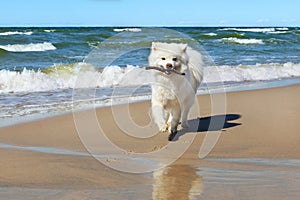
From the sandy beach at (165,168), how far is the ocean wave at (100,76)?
3.72 m

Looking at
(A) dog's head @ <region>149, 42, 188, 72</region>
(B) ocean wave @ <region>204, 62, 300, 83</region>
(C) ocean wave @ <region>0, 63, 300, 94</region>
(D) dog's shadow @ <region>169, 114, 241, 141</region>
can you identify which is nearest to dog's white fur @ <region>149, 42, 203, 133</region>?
(A) dog's head @ <region>149, 42, 188, 72</region>

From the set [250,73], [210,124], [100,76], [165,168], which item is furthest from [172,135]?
[250,73]

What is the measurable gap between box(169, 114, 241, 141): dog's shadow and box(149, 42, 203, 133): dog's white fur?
5.8 inches

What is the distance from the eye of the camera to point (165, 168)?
153 inches

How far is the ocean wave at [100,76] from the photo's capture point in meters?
10.6

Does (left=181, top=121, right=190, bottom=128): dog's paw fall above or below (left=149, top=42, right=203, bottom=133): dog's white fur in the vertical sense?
below

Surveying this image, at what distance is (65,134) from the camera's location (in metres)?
5.52

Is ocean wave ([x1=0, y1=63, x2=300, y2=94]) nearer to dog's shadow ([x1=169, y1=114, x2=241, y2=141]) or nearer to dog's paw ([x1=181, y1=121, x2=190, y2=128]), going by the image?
dog's shadow ([x1=169, y1=114, x2=241, y2=141])

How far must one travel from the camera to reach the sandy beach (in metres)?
3.16

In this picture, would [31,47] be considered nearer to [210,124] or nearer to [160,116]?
[210,124]

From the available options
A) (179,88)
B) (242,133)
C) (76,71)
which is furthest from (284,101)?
(76,71)

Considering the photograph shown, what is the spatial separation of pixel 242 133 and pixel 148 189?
258 cm

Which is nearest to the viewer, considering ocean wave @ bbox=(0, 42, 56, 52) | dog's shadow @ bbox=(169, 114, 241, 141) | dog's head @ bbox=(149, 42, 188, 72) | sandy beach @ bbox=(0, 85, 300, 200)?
sandy beach @ bbox=(0, 85, 300, 200)

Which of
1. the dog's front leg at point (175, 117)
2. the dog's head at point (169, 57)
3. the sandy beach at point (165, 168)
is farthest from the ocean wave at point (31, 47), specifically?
the dog's head at point (169, 57)
